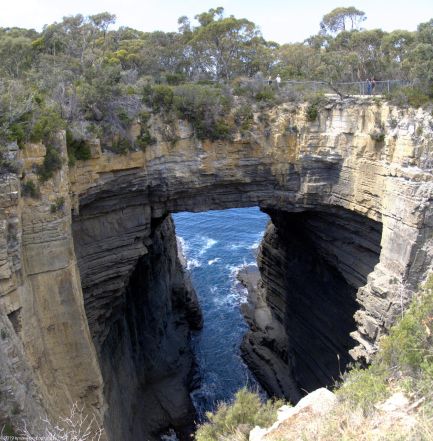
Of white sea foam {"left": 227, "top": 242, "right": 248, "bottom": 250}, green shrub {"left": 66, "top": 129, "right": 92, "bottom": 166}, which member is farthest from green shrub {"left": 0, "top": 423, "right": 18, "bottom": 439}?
white sea foam {"left": 227, "top": 242, "right": 248, "bottom": 250}

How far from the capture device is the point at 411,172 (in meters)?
14.3

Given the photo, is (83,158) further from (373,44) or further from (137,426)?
(373,44)

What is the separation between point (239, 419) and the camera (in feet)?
33.5

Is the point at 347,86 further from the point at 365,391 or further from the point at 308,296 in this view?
the point at 365,391

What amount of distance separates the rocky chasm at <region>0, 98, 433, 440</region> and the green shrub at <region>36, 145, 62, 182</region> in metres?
0.23

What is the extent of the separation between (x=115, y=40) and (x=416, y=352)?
2627 cm

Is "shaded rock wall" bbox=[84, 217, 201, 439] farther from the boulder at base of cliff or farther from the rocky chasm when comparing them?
the boulder at base of cliff

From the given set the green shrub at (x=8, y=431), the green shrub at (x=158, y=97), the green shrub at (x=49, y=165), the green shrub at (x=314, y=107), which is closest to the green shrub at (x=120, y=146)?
the green shrub at (x=158, y=97)

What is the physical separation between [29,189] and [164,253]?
14597 millimetres

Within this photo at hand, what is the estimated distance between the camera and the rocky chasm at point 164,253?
11945 millimetres

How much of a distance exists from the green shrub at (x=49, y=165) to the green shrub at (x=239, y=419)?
7.24m

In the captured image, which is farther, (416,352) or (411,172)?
(411,172)

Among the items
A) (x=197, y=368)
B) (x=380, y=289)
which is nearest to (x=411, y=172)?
(x=380, y=289)

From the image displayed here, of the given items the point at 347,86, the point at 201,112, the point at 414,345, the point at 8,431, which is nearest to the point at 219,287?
the point at 347,86
